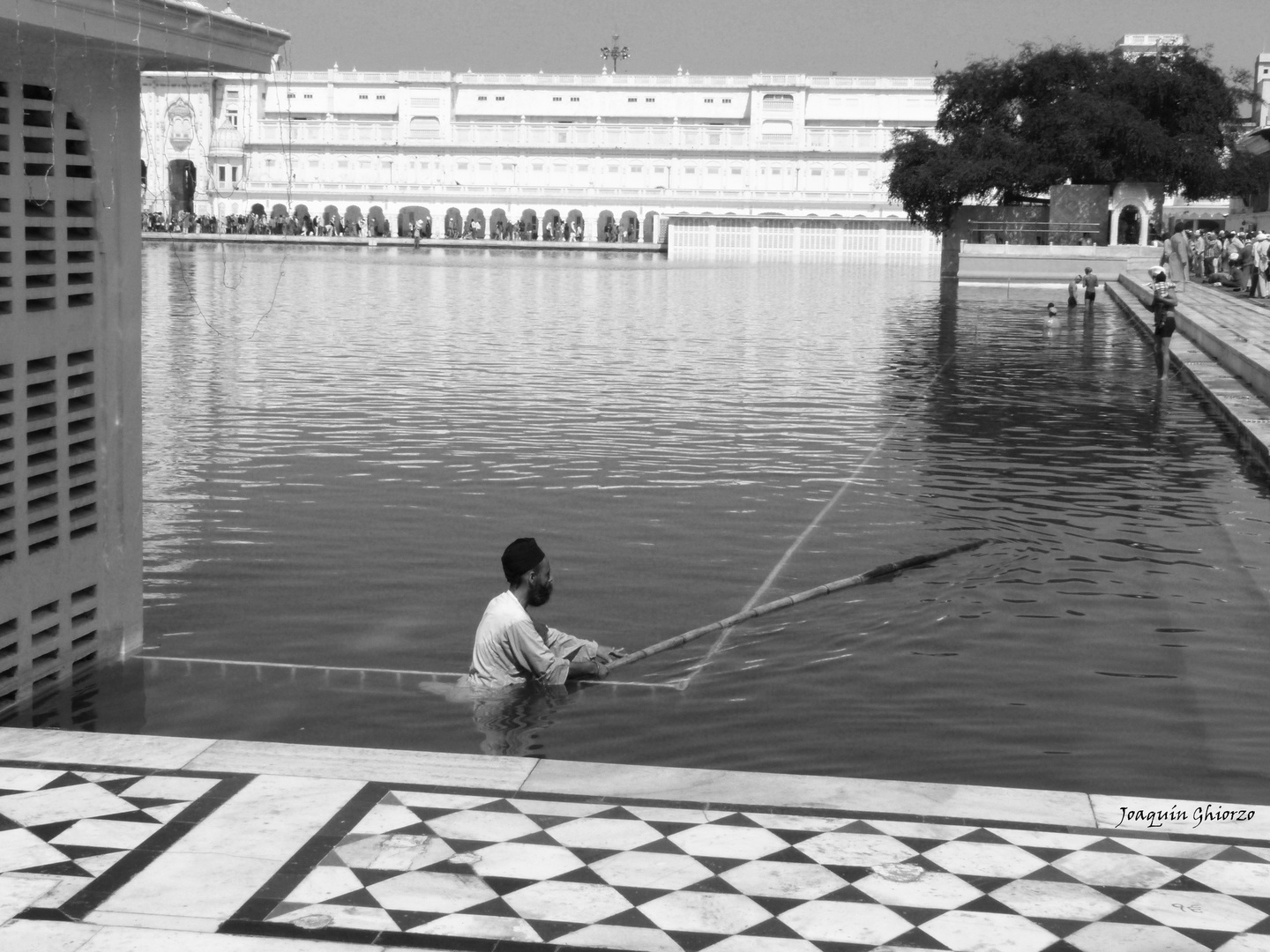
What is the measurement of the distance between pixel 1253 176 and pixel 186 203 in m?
64.4

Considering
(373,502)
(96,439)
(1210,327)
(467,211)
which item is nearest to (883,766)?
(96,439)

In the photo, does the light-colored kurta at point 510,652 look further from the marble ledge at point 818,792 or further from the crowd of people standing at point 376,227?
the crowd of people standing at point 376,227

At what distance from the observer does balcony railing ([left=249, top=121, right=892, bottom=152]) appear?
10400 centimetres

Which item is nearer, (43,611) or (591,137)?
(43,611)

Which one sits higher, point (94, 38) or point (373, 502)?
point (94, 38)

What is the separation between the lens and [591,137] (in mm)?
106438

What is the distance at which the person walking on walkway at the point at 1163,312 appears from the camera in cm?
1953

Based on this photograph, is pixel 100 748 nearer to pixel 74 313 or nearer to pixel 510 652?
pixel 510 652

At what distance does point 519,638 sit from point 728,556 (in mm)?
3115

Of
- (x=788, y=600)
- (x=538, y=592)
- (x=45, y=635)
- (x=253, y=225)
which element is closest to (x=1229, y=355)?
(x=788, y=600)

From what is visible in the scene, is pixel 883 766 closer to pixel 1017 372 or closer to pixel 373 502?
pixel 373 502

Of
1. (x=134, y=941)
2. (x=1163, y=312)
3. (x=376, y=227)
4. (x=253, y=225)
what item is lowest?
(x=134, y=941)

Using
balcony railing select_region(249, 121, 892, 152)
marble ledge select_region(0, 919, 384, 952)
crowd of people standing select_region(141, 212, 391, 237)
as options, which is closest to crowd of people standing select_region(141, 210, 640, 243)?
crowd of people standing select_region(141, 212, 391, 237)

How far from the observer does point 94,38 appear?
20.2ft
